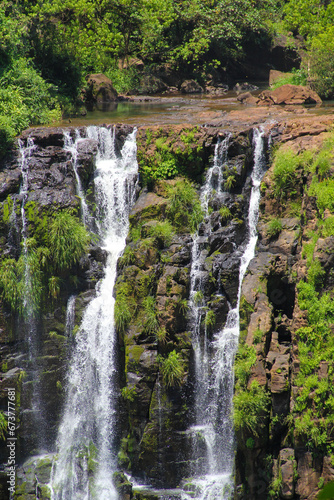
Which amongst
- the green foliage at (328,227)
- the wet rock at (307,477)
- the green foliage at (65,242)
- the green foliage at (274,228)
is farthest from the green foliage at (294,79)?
the wet rock at (307,477)

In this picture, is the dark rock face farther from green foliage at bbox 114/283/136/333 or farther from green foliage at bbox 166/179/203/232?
green foliage at bbox 166/179/203/232

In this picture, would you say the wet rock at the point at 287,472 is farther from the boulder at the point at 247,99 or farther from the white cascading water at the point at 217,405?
the boulder at the point at 247,99

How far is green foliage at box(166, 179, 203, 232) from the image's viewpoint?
14.9m

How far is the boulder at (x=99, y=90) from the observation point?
26875mm

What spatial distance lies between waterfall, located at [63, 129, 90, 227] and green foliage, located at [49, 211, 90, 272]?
1005 millimetres

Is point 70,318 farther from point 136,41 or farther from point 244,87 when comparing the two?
point 136,41

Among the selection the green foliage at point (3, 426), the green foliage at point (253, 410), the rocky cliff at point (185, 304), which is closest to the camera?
the rocky cliff at point (185, 304)

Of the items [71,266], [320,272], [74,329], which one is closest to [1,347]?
[74,329]

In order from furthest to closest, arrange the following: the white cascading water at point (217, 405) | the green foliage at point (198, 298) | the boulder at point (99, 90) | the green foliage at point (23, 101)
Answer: the boulder at point (99, 90) → the green foliage at point (23, 101) → the green foliage at point (198, 298) → the white cascading water at point (217, 405)

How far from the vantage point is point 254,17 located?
105 feet

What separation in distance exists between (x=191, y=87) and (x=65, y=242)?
749 inches

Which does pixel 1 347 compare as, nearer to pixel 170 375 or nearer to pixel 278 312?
pixel 170 375

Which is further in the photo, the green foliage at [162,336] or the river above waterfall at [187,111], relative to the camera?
the river above waterfall at [187,111]

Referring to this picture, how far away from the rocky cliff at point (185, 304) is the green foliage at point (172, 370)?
37 millimetres
